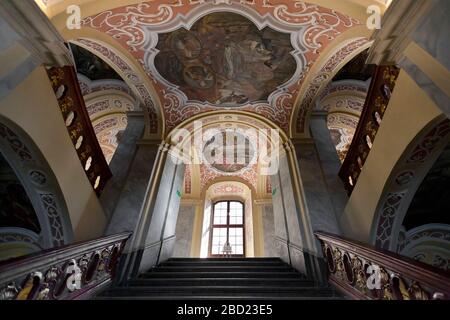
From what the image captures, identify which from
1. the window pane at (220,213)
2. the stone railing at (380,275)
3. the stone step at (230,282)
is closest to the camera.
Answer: the stone railing at (380,275)

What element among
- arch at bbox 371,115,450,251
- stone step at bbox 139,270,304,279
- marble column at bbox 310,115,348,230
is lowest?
stone step at bbox 139,270,304,279

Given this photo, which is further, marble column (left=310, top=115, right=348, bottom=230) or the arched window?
the arched window

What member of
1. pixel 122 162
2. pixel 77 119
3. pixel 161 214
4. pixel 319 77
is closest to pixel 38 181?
pixel 77 119

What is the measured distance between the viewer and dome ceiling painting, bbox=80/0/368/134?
436cm

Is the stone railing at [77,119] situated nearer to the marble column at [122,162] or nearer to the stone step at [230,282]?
the marble column at [122,162]

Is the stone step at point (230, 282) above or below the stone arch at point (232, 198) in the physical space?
below

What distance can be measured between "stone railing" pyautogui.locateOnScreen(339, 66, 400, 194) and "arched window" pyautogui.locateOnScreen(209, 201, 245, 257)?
824 cm

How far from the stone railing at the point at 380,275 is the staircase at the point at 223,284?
1.23ft

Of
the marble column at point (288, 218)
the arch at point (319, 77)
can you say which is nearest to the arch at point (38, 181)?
the marble column at point (288, 218)

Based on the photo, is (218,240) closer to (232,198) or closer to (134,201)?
(232,198)

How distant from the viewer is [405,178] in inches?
130

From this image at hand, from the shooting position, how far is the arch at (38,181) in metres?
3.18

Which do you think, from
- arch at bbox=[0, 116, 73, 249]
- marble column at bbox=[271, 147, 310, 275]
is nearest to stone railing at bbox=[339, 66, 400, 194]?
marble column at bbox=[271, 147, 310, 275]

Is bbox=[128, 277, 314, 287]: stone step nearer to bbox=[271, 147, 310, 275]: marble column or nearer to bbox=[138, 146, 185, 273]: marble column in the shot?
bbox=[271, 147, 310, 275]: marble column
